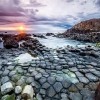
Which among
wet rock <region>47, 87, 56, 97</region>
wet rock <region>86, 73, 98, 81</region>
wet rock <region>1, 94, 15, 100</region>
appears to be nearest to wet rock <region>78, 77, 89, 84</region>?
wet rock <region>86, 73, 98, 81</region>

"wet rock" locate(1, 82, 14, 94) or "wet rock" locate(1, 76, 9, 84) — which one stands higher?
"wet rock" locate(1, 76, 9, 84)

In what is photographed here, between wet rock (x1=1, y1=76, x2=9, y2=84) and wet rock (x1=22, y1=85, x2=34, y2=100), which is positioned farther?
wet rock (x1=1, y1=76, x2=9, y2=84)

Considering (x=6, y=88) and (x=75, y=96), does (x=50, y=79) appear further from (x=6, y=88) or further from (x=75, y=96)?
(x=6, y=88)

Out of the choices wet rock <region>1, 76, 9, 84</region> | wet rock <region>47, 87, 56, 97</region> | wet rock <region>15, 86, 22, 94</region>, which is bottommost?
wet rock <region>47, 87, 56, 97</region>

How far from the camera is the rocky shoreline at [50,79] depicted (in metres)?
6.79

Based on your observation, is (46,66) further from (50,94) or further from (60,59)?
(50,94)

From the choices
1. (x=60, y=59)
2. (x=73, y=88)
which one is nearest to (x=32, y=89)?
(x=73, y=88)

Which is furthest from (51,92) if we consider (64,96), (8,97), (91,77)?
(91,77)

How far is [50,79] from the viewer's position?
754 cm

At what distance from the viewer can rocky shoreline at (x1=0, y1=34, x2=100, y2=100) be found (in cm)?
679

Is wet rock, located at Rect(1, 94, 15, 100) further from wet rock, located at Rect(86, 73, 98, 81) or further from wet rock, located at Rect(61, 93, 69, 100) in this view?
wet rock, located at Rect(86, 73, 98, 81)

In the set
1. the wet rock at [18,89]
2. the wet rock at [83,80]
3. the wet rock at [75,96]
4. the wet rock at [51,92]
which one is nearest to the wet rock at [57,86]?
the wet rock at [51,92]

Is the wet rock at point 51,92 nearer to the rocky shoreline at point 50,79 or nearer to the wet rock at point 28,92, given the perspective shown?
the rocky shoreline at point 50,79

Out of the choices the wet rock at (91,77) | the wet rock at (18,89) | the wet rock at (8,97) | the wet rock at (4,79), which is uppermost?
the wet rock at (91,77)
